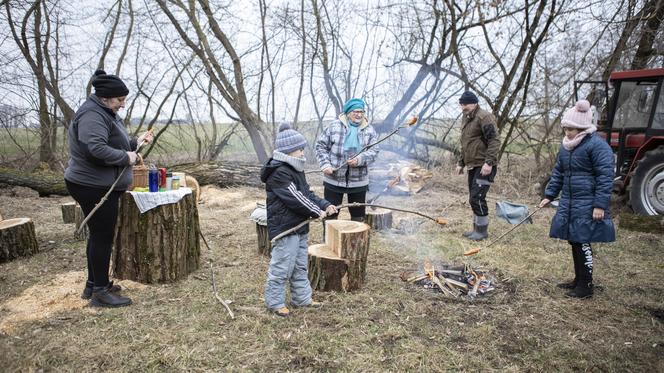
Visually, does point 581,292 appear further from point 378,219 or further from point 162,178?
point 162,178

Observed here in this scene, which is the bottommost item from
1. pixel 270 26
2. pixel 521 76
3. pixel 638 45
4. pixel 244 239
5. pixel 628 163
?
pixel 244 239

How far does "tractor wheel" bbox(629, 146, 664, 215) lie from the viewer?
6.20m

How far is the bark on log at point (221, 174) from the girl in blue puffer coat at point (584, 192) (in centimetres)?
653

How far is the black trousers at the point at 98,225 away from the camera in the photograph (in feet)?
10.3

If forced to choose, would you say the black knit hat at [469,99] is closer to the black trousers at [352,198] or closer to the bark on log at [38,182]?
the black trousers at [352,198]

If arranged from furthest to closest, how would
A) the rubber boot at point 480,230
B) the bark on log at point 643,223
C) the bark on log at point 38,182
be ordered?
the bark on log at point 38,182 → the bark on log at point 643,223 → the rubber boot at point 480,230

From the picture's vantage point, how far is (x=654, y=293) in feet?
12.3

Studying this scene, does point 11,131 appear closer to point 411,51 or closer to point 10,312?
point 10,312

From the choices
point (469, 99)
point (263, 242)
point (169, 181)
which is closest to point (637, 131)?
point (469, 99)

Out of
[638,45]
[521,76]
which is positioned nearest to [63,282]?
[521,76]

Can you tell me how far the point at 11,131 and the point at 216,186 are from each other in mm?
5270

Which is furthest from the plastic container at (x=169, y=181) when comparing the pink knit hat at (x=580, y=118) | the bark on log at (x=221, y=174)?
the bark on log at (x=221, y=174)

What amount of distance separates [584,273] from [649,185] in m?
3.75

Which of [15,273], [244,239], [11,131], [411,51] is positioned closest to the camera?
[15,273]
